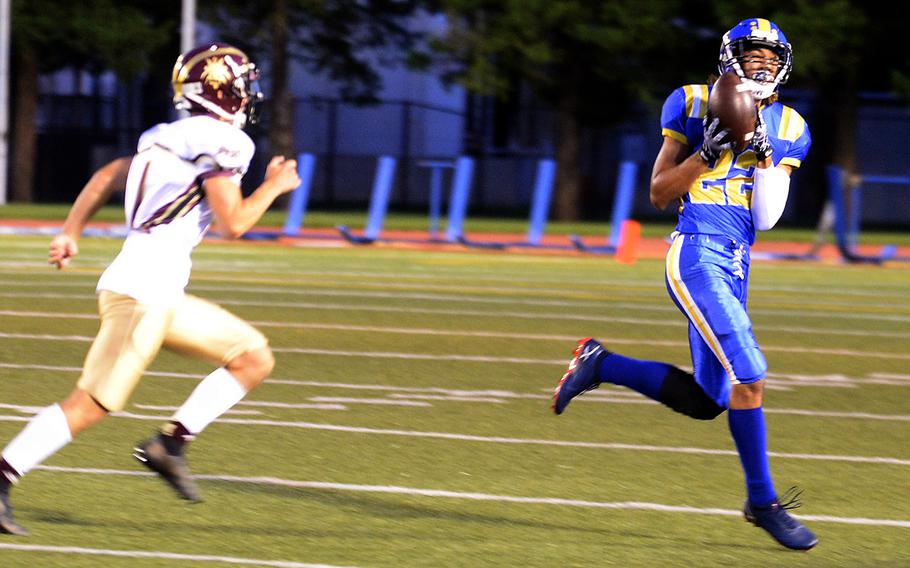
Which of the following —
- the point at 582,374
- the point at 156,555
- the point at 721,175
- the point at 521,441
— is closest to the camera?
the point at 156,555

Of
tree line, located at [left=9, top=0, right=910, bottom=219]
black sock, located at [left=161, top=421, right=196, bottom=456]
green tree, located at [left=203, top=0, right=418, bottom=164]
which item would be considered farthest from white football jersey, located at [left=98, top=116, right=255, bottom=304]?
green tree, located at [left=203, top=0, right=418, bottom=164]

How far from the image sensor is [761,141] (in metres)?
5.62

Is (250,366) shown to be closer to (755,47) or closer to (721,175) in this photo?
(721,175)

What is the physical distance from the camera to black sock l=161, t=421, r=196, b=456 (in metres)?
5.77

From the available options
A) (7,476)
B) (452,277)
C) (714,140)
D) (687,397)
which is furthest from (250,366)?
(452,277)

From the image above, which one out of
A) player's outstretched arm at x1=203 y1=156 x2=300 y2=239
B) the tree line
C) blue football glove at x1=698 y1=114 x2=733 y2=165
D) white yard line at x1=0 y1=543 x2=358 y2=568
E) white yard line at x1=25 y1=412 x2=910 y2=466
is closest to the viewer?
white yard line at x1=0 y1=543 x2=358 y2=568

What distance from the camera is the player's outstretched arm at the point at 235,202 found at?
17.4 feet

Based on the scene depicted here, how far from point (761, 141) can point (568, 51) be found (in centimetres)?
2717

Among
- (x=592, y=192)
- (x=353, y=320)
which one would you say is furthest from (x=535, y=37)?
(x=353, y=320)

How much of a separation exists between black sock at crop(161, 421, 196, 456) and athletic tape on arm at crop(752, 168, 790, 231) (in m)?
2.10

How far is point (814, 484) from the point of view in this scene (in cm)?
675

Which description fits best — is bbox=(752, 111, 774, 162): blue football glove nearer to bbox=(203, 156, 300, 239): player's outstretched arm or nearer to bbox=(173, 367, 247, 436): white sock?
bbox=(203, 156, 300, 239): player's outstretched arm

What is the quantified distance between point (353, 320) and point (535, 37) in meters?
19.2

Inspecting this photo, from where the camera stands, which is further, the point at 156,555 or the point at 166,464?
the point at 166,464
